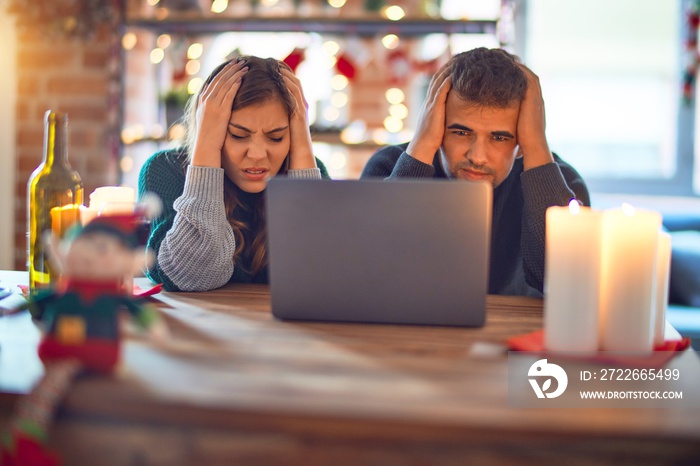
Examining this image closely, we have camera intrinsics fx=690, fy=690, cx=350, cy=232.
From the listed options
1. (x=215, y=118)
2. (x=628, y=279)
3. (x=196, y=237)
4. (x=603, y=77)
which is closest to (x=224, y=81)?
(x=215, y=118)

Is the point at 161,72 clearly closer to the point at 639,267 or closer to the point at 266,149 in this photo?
the point at 266,149

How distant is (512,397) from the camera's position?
28.3 inches

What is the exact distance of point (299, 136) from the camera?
1521 millimetres

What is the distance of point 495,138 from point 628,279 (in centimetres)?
74

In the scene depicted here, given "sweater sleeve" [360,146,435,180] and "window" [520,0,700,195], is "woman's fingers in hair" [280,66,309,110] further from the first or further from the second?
"window" [520,0,700,195]

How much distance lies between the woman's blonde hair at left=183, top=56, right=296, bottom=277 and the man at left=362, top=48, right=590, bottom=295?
33 cm

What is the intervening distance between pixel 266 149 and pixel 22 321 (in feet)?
2.16

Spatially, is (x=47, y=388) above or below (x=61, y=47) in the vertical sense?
below

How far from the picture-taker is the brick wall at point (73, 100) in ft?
9.55

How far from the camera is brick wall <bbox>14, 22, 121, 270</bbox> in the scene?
2.91 metres

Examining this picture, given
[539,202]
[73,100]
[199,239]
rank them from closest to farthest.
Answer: [199,239], [539,202], [73,100]

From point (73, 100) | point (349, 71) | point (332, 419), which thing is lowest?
point (332, 419)

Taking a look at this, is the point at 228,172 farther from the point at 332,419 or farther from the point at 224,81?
the point at 332,419

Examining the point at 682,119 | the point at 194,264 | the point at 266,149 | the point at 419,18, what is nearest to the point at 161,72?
the point at 419,18
